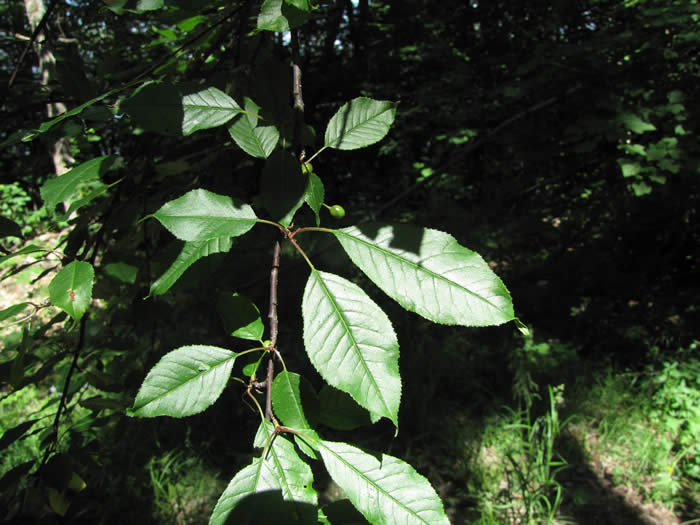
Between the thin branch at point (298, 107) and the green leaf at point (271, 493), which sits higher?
the thin branch at point (298, 107)

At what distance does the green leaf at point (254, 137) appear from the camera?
0.56 meters

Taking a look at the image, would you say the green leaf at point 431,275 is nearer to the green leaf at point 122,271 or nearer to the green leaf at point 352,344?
the green leaf at point 352,344

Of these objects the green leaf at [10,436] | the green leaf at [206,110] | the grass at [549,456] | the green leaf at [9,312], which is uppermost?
the green leaf at [206,110]

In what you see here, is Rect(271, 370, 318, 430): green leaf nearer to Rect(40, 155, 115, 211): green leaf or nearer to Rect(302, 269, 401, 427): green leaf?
Rect(302, 269, 401, 427): green leaf

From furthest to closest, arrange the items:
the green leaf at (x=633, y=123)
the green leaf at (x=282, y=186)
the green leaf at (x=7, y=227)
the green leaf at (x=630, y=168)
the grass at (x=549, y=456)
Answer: the grass at (x=549, y=456) < the green leaf at (x=630, y=168) < the green leaf at (x=633, y=123) < the green leaf at (x=7, y=227) < the green leaf at (x=282, y=186)

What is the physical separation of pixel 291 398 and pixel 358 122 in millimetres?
370

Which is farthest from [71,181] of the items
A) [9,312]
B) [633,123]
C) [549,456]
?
[549,456]

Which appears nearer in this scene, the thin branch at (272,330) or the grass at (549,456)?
the thin branch at (272,330)

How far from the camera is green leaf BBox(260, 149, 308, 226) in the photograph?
1.73 ft

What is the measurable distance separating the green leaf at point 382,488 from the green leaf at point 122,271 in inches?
18.0

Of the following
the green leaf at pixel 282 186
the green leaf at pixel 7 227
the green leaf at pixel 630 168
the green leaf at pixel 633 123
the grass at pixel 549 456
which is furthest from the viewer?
the grass at pixel 549 456

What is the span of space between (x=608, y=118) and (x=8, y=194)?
26.1ft

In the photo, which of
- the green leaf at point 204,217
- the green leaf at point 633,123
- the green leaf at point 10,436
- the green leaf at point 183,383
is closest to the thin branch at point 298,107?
the green leaf at point 204,217

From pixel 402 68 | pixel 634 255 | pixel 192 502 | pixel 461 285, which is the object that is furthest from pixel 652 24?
pixel 192 502
